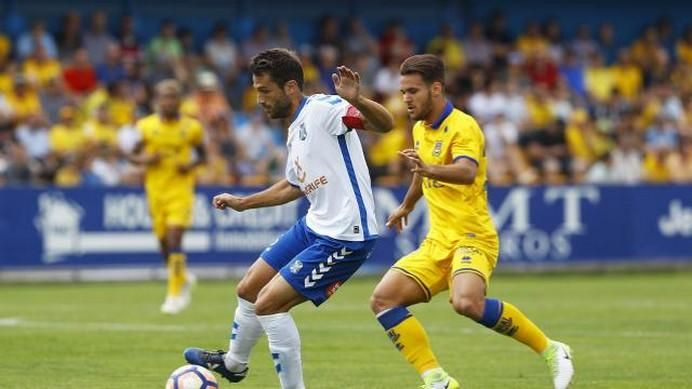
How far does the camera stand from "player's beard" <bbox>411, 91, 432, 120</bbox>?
10.4 metres

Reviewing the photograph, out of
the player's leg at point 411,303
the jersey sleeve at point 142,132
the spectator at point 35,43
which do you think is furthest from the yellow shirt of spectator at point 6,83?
the player's leg at point 411,303

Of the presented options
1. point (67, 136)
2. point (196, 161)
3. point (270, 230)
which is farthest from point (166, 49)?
point (196, 161)

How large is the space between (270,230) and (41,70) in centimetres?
544

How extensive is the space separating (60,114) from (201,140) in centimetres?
740

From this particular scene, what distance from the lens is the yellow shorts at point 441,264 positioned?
10.4 meters

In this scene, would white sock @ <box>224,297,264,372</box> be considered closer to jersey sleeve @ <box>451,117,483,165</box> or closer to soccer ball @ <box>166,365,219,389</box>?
soccer ball @ <box>166,365,219,389</box>

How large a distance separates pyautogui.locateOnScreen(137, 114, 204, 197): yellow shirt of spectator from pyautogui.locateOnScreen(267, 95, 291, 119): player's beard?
29.2 feet

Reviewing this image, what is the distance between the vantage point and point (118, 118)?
25.8 metres

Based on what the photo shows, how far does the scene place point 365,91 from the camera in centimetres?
2834

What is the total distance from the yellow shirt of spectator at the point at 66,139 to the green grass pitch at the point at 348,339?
293 centimetres

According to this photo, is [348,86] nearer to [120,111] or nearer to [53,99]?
[120,111]

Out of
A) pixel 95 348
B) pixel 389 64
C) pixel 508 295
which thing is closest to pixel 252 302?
pixel 95 348

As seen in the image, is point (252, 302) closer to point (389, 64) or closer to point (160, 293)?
point (160, 293)

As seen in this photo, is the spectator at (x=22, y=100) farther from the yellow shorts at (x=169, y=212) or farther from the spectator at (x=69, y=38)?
the yellow shorts at (x=169, y=212)
